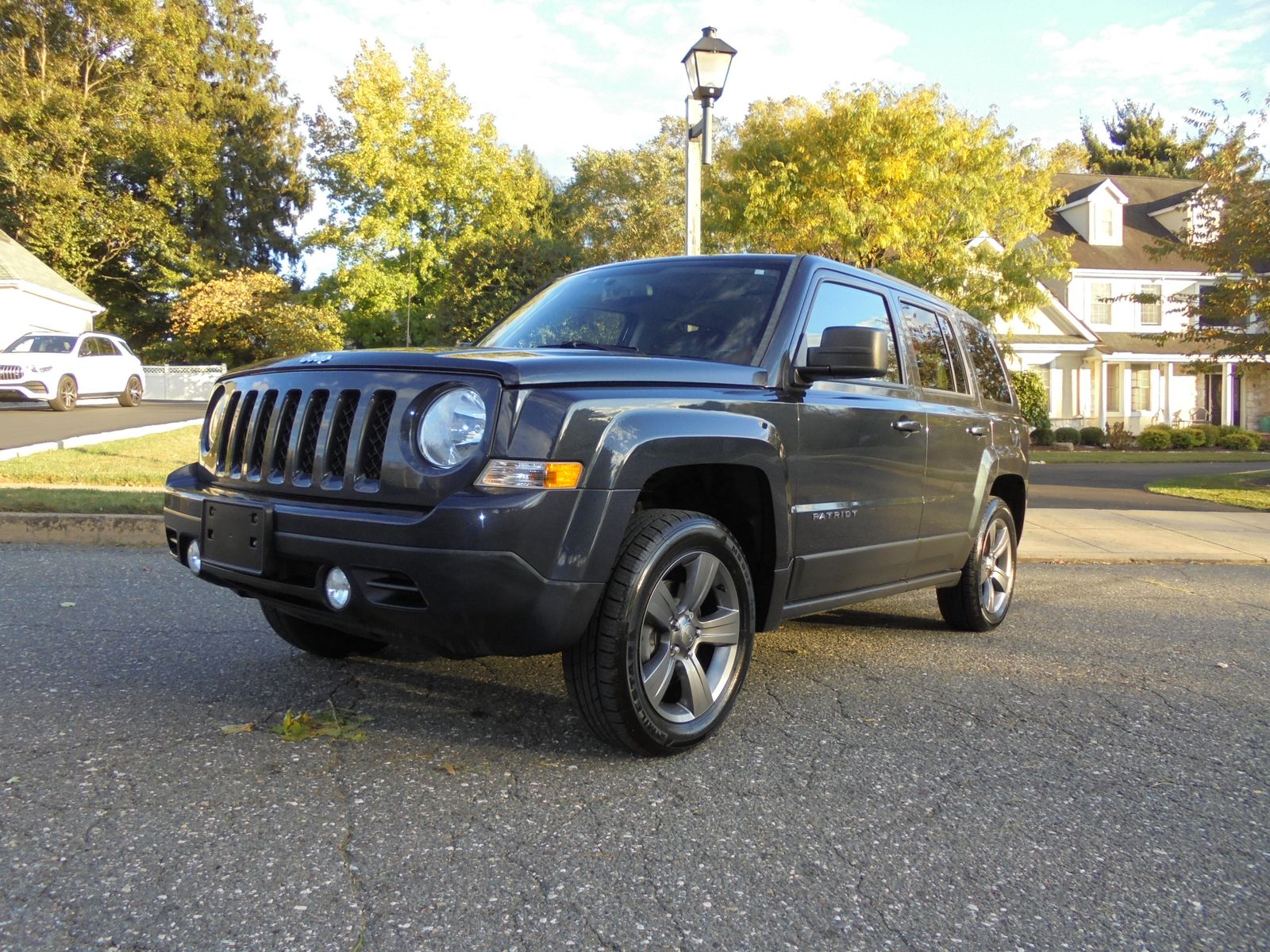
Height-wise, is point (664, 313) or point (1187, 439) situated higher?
point (664, 313)

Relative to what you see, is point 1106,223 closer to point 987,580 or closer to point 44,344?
point 44,344

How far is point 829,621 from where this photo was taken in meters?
6.14

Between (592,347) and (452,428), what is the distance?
1190 millimetres

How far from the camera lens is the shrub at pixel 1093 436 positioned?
29.4m

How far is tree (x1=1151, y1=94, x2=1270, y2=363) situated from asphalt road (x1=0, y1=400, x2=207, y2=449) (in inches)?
692

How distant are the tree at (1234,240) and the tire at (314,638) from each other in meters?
16.4

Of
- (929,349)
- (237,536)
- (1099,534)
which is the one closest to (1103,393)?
(1099,534)

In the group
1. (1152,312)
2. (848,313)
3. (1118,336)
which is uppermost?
(1152,312)

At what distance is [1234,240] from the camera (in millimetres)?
16703

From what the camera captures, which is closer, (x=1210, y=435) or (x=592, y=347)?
(x=592, y=347)

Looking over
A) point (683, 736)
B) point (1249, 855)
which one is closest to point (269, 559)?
point (683, 736)

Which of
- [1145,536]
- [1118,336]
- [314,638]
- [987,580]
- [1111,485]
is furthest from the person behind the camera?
[1118,336]

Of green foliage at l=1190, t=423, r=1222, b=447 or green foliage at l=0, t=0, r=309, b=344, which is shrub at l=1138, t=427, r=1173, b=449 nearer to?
green foliage at l=1190, t=423, r=1222, b=447

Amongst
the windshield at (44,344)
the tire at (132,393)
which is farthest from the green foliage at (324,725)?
the tire at (132,393)
